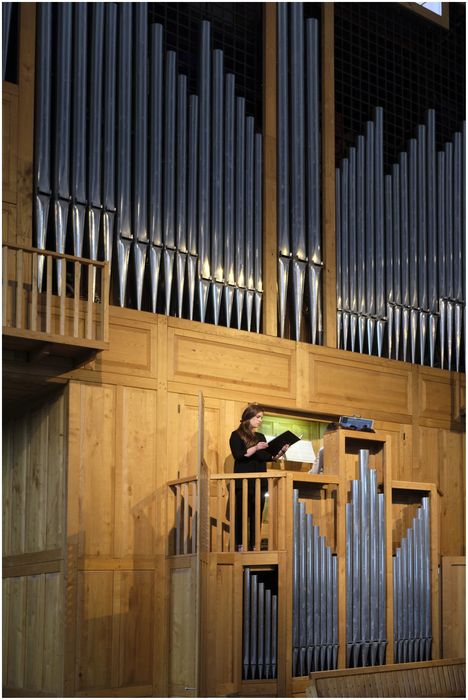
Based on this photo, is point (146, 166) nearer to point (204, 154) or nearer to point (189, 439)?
point (204, 154)

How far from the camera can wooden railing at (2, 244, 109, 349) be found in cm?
974

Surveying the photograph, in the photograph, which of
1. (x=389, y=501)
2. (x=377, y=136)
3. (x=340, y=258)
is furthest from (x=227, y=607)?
(x=377, y=136)

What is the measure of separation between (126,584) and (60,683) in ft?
3.58

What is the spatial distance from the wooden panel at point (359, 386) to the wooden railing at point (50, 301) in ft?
9.53

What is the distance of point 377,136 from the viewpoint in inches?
536

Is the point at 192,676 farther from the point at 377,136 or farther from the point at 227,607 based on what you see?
the point at 377,136

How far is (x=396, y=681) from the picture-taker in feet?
32.3

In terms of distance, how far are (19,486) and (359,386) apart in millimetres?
4045

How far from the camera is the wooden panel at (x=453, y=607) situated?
11.2m

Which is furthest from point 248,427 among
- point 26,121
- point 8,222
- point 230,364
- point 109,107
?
point 26,121

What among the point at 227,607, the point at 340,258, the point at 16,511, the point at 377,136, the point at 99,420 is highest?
the point at 377,136

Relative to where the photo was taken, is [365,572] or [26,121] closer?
[26,121]

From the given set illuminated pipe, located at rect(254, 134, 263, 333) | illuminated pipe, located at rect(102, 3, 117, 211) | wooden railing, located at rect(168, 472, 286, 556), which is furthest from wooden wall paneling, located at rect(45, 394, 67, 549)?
illuminated pipe, located at rect(254, 134, 263, 333)

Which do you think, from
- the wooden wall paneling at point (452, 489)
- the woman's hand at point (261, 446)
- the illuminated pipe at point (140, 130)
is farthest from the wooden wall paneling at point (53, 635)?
the wooden wall paneling at point (452, 489)
